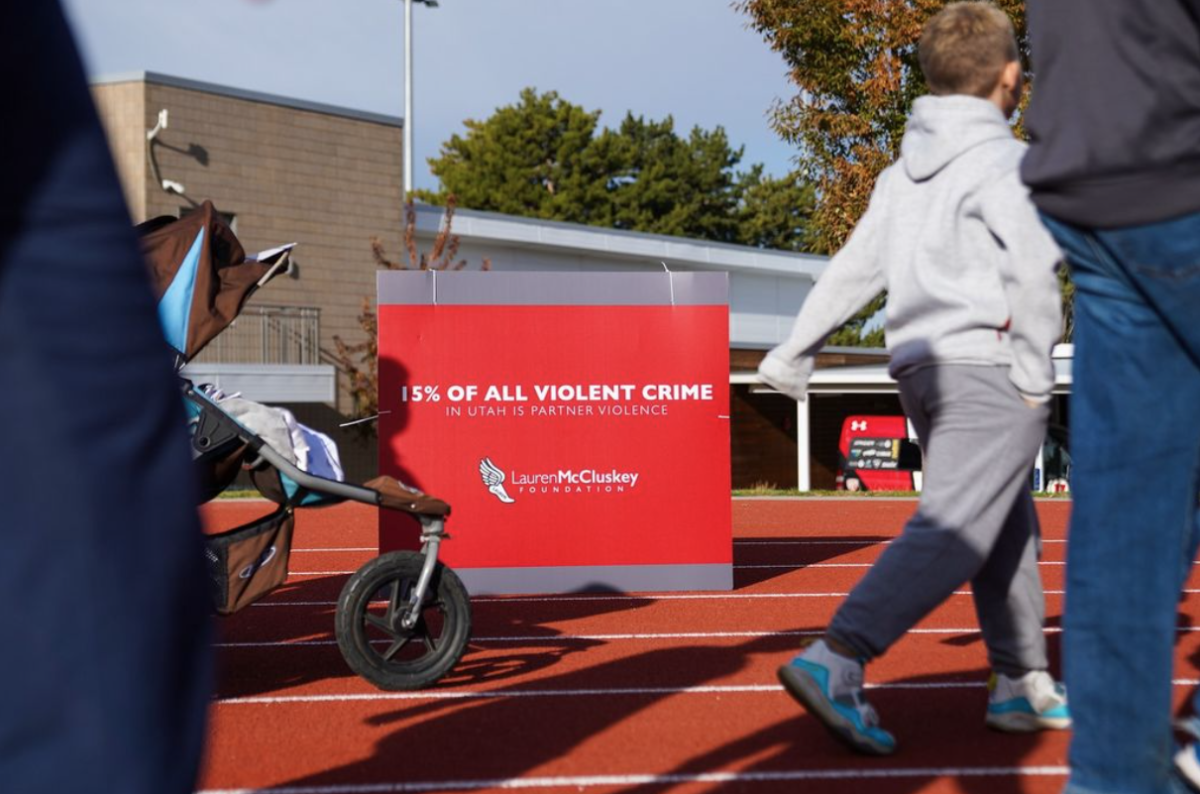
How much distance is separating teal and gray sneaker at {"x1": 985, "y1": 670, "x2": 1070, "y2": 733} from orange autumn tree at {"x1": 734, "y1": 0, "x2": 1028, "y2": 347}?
1964 centimetres

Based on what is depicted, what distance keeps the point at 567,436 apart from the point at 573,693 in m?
3.51

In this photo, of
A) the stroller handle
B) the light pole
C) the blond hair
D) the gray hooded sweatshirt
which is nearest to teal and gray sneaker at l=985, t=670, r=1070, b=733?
the gray hooded sweatshirt

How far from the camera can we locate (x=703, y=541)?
8.95 meters

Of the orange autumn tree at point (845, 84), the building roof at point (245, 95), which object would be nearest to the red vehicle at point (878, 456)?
the orange autumn tree at point (845, 84)

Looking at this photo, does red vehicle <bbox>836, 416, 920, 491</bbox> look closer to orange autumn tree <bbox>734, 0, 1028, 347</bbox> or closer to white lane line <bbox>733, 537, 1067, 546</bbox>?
orange autumn tree <bbox>734, 0, 1028, 347</bbox>

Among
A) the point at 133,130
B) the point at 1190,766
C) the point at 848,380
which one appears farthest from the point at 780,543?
the point at 133,130

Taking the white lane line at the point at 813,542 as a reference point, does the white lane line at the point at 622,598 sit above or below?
above

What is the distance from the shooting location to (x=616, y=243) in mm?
42938

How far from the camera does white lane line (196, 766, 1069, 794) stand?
4.12 m

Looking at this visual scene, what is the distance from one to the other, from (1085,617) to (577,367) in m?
6.32

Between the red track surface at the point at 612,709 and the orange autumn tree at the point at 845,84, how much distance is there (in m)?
16.3

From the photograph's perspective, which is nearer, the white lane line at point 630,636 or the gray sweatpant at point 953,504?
the gray sweatpant at point 953,504

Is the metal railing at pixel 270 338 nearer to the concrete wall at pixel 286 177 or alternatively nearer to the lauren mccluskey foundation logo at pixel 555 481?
the concrete wall at pixel 286 177

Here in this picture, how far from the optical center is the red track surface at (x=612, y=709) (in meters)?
4.23
